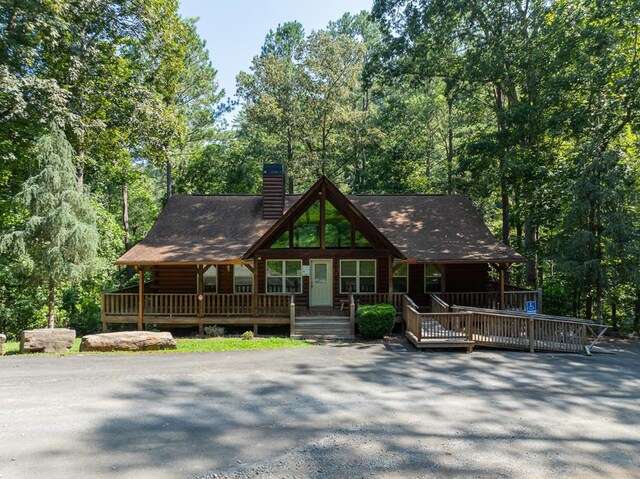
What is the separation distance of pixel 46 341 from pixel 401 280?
13.0 metres

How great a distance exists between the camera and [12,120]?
55.2ft

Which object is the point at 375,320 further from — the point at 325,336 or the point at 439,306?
the point at 439,306

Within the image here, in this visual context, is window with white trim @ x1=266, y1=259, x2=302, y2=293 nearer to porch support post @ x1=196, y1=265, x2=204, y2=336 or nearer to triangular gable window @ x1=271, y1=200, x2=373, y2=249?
triangular gable window @ x1=271, y1=200, x2=373, y2=249

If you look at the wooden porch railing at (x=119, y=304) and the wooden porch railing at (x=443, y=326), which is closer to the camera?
the wooden porch railing at (x=443, y=326)

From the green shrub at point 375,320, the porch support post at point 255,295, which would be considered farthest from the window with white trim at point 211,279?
the green shrub at point 375,320

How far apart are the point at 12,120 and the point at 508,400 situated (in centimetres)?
2017

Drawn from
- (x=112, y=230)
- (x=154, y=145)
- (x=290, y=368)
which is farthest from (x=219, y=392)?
(x=112, y=230)

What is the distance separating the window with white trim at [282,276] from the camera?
17.0 m

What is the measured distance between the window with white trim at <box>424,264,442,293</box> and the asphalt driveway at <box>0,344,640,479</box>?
6473 mm

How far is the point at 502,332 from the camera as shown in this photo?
43.2 feet

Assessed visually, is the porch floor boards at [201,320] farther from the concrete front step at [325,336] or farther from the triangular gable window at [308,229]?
the triangular gable window at [308,229]

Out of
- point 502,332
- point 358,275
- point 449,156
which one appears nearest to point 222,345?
point 358,275

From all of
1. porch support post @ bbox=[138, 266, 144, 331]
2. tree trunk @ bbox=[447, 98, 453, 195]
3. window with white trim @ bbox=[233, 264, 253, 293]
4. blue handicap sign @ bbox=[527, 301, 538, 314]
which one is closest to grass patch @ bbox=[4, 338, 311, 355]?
porch support post @ bbox=[138, 266, 144, 331]

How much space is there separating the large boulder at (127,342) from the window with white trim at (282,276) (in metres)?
5.08
